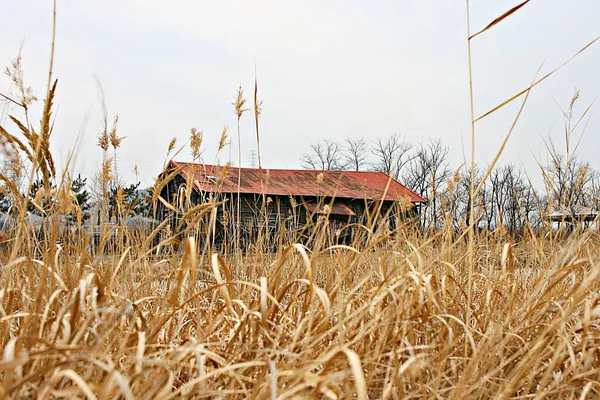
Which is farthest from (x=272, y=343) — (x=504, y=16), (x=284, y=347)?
(x=504, y=16)

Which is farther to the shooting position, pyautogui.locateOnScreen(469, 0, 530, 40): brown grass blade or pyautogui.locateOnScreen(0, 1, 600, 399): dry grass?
pyautogui.locateOnScreen(469, 0, 530, 40): brown grass blade

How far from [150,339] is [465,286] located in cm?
132

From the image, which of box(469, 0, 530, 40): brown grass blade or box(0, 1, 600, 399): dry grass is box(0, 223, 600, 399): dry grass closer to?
box(0, 1, 600, 399): dry grass

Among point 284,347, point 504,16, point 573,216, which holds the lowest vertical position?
point 284,347

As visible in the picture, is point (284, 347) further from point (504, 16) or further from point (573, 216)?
point (573, 216)

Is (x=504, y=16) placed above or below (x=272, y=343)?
above

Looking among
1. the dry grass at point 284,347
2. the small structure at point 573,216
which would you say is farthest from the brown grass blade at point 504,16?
the small structure at point 573,216

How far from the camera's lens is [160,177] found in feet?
5.60

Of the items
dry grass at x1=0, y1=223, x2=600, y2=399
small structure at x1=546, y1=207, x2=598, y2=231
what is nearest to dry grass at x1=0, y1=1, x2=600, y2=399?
dry grass at x1=0, y1=223, x2=600, y2=399

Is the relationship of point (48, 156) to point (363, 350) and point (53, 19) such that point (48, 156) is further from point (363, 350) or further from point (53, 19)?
point (363, 350)

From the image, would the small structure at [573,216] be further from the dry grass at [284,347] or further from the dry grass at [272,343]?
the dry grass at [284,347]

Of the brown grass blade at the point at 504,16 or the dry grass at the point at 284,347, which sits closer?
the dry grass at the point at 284,347

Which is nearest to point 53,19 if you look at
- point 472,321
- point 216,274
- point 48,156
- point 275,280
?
point 48,156

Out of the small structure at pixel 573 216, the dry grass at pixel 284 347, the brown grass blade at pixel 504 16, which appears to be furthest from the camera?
the small structure at pixel 573 216
